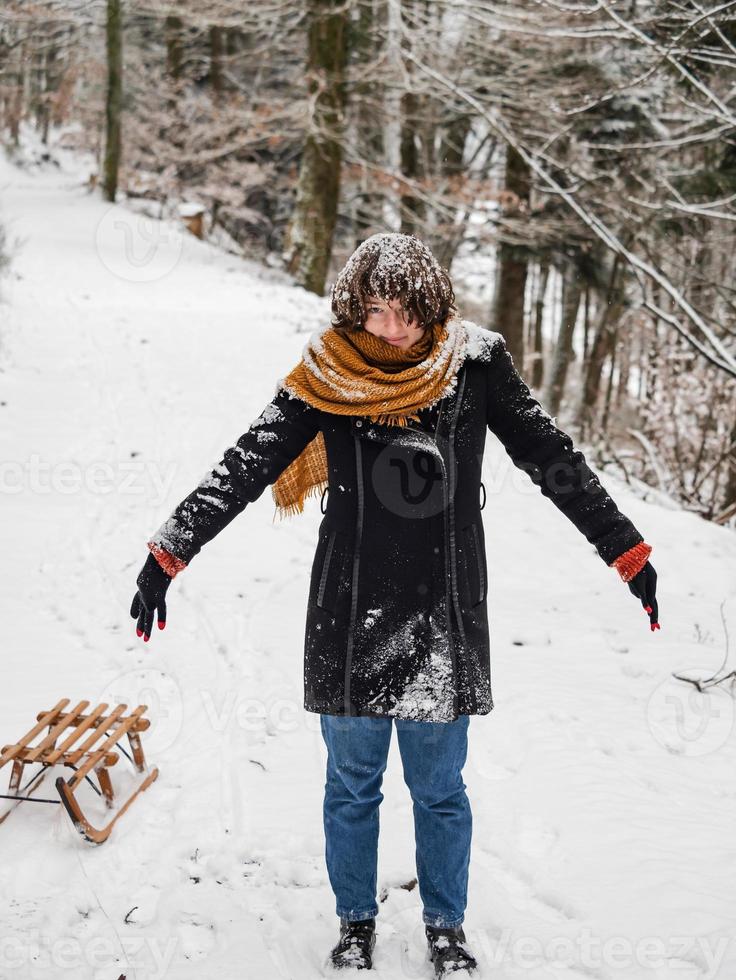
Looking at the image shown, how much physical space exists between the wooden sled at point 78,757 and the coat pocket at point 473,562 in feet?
5.67

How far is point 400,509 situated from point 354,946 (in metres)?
1.35

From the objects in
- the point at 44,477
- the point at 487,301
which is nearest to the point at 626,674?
the point at 44,477

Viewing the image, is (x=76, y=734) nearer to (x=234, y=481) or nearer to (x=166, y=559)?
(x=166, y=559)

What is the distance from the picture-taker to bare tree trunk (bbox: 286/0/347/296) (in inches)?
517

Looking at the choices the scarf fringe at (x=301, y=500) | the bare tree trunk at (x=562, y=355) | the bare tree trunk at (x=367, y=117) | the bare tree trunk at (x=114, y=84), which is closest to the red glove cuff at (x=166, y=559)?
the scarf fringe at (x=301, y=500)

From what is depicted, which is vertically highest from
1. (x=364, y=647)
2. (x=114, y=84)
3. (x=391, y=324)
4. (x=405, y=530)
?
(x=114, y=84)

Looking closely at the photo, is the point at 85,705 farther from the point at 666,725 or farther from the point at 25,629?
the point at 666,725

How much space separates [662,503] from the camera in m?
7.48

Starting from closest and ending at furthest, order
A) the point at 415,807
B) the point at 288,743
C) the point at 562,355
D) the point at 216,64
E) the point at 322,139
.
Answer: the point at 415,807, the point at 288,743, the point at 322,139, the point at 562,355, the point at 216,64

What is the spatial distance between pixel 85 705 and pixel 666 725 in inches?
109

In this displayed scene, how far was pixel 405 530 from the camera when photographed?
2.13 meters

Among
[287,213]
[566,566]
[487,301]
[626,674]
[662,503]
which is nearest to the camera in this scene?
[626,674]

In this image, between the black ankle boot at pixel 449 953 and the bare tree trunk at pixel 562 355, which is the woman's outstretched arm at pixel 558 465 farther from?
the bare tree trunk at pixel 562 355

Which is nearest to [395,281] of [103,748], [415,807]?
[415,807]
